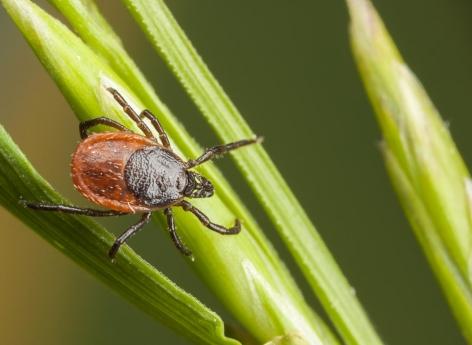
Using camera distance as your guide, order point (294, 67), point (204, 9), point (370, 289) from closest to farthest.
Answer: point (370, 289)
point (294, 67)
point (204, 9)

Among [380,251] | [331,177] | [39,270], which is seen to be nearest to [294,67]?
[331,177]

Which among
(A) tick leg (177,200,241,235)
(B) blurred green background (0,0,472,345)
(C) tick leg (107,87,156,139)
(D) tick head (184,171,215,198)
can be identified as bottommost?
(B) blurred green background (0,0,472,345)

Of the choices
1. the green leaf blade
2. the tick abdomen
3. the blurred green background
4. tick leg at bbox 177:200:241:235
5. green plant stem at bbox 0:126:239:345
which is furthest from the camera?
the blurred green background

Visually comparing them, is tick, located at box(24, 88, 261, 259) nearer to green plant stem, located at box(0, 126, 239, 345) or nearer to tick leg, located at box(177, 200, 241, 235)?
tick leg, located at box(177, 200, 241, 235)

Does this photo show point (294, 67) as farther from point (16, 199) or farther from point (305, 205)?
point (16, 199)

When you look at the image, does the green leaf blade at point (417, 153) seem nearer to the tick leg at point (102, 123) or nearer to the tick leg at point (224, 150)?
the tick leg at point (224, 150)

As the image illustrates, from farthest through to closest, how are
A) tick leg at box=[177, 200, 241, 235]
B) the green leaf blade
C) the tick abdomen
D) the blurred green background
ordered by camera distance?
the blurred green background < the tick abdomen < the green leaf blade < tick leg at box=[177, 200, 241, 235]

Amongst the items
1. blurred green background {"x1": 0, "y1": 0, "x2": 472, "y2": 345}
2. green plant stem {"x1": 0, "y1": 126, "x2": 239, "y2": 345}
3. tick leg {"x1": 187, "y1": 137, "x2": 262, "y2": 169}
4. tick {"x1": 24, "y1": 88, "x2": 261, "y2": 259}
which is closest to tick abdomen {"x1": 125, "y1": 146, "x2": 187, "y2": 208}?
tick {"x1": 24, "y1": 88, "x2": 261, "y2": 259}

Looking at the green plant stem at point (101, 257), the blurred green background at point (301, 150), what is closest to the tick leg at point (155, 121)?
the green plant stem at point (101, 257)
